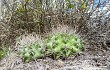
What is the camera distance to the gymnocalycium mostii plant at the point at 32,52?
5.74m

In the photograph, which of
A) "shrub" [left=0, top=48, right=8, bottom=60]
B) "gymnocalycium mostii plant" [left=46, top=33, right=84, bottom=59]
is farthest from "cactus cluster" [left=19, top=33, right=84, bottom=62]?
"shrub" [left=0, top=48, right=8, bottom=60]

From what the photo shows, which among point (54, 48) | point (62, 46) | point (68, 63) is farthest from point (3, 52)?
point (68, 63)

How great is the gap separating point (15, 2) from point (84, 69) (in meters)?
2.60

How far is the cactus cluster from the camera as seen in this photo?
5723 mm

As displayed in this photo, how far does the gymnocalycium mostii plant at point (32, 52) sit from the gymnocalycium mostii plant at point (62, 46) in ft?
0.42

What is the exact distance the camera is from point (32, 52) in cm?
578

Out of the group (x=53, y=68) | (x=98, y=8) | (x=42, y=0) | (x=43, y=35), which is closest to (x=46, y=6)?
(x=42, y=0)

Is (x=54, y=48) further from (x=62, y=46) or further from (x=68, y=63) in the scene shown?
(x=68, y=63)

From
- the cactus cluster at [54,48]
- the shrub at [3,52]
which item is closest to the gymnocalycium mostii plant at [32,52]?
the cactus cluster at [54,48]

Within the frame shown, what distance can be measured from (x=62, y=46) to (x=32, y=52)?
0.55 metres

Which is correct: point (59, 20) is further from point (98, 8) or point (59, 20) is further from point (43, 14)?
point (98, 8)

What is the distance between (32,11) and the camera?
6719mm

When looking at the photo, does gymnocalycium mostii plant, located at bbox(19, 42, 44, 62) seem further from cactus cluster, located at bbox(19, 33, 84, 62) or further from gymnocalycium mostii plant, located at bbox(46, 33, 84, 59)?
gymnocalycium mostii plant, located at bbox(46, 33, 84, 59)

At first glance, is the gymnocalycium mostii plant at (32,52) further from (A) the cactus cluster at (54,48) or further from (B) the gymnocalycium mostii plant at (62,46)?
(B) the gymnocalycium mostii plant at (62,46)
